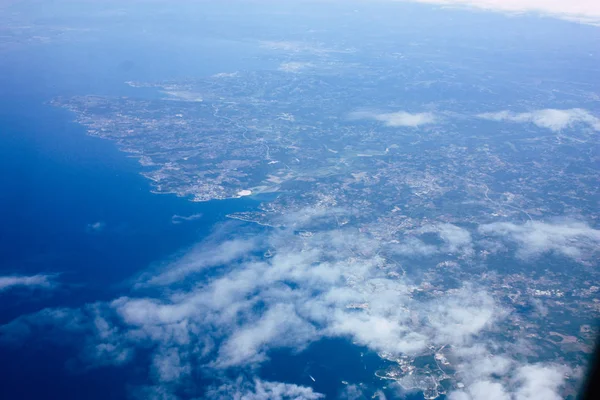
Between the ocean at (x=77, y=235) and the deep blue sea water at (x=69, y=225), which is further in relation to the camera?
the ocean at (x=77, y=235)

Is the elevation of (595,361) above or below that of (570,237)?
above

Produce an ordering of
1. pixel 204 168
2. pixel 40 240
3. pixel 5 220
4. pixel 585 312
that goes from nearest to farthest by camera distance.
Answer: pixel 585 312 < pixel 40 240 < pixel 5 220 < pixel 204 168

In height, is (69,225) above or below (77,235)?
above

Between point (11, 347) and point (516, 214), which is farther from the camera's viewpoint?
point (516, 214)

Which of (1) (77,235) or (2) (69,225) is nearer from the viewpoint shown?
(1) (77,235)

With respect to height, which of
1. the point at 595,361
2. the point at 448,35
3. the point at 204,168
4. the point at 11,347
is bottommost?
the point at 11,347

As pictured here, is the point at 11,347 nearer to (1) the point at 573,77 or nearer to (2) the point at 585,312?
(2) the point at 585,312

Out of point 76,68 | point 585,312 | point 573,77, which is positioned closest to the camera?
point 585,312

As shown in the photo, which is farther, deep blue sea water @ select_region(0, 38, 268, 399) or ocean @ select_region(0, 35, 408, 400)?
ocean @ select_region(0, 35, 408, 400)

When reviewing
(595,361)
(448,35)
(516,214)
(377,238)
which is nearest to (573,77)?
(448,35)

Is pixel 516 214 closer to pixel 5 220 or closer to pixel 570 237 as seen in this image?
pixel 570 237
